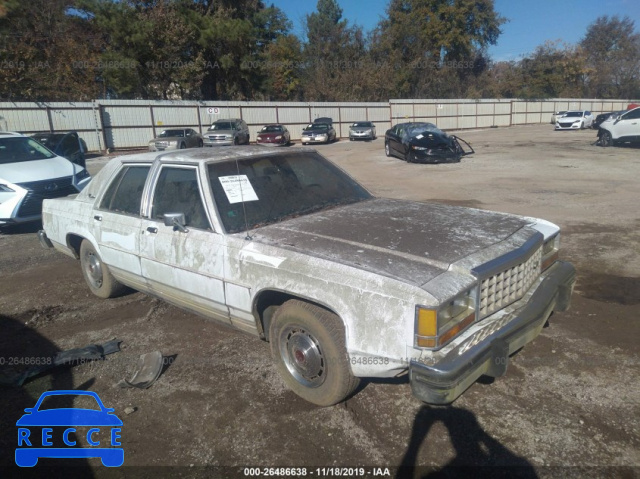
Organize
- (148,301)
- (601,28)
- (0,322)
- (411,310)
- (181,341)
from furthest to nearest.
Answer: (601,28) < (148,301) < (0,322) < (181,341) < (411,310)

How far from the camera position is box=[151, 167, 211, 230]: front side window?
3.59 metres

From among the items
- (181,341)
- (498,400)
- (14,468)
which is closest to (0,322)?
(181,341)

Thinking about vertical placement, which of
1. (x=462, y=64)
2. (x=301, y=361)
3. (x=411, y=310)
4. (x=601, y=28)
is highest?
(x=601, y=28)

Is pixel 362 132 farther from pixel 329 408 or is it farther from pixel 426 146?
pixel 329 408

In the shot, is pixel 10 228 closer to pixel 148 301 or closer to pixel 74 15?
pixel 148 301

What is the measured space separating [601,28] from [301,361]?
3176 inches

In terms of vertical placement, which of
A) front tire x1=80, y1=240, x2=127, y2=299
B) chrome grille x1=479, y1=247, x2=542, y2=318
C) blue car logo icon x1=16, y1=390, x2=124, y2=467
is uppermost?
chrome grille x1=479, y1=247, x2=542, y2=318

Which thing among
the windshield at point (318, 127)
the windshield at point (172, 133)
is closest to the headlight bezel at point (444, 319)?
the windshield at point (172, 133)

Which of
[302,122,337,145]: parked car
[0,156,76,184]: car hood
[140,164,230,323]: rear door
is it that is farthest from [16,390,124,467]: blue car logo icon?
[302,122,337,145]: parked car

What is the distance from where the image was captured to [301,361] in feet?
10.00

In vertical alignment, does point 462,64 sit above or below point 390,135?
above

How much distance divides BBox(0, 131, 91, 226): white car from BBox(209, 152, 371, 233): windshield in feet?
18.9

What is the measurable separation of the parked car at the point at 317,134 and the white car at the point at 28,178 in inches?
855

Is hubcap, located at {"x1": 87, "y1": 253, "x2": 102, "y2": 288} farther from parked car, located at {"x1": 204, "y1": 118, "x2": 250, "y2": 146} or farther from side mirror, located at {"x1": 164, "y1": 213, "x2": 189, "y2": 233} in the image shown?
parked car, located at {"x1": 204, "y1": 118, "x2": 250, "y2": 146}
